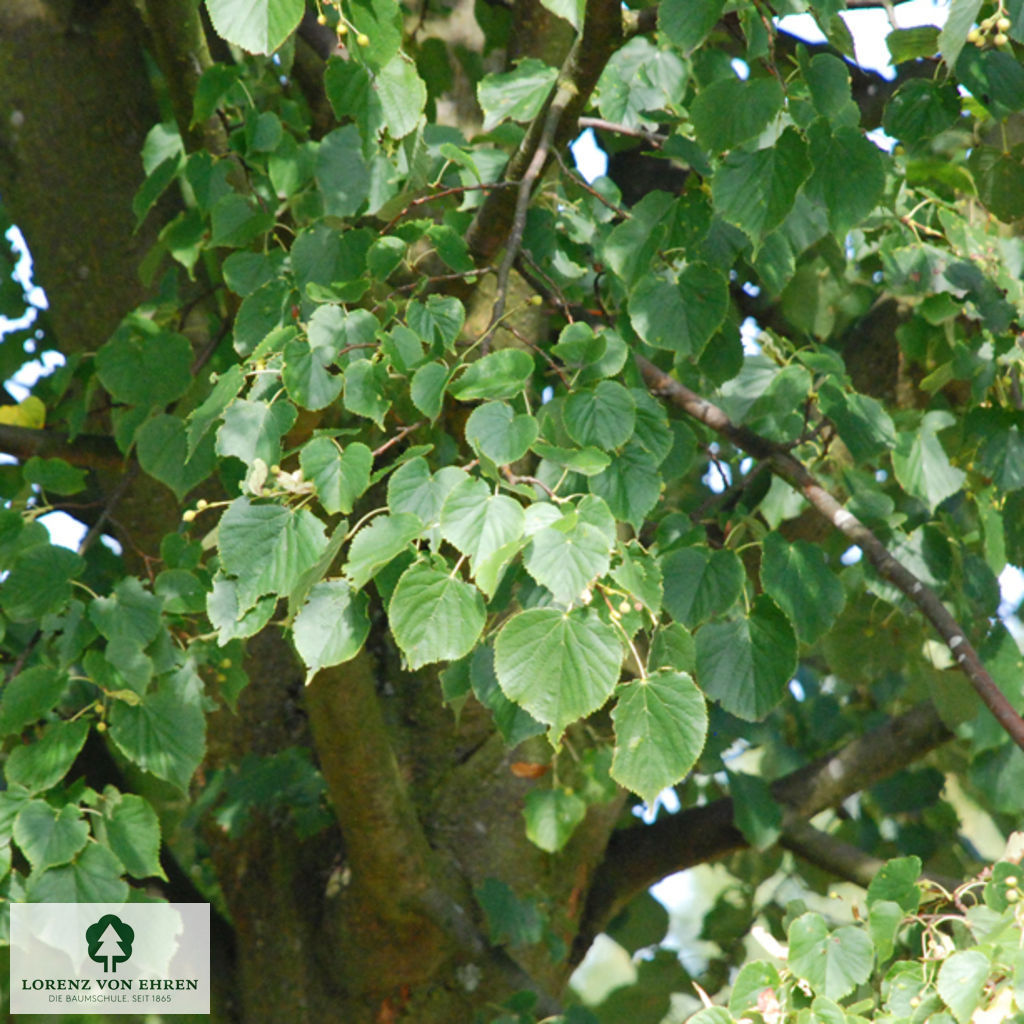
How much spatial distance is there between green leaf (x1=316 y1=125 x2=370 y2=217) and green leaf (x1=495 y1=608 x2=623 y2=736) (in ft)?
1.97

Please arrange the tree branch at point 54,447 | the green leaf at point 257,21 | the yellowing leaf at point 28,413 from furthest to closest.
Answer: the yellowing leaf at point 28,413
the tree branch at point 54,447
the green leaf at point 257,21

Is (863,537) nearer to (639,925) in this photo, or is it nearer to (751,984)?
(751,984)

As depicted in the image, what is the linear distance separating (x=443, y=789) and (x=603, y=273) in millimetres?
963

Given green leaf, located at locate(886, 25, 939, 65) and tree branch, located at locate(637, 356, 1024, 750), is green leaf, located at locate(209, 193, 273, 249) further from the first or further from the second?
green leaf, located at locate(886, 25, 939, 65)

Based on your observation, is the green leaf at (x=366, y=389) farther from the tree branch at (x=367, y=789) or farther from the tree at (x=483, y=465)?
the tree branch at (x=367, y=789)

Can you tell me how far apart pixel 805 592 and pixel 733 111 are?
49cm

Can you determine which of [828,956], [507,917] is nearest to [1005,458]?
[828,956]

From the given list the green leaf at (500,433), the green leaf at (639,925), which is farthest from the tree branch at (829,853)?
the green leaf at (500,433)

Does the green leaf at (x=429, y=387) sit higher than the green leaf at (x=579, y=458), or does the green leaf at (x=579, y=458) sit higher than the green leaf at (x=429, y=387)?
the green leaf at (x=429, y=387)

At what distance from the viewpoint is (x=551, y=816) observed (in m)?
1.87

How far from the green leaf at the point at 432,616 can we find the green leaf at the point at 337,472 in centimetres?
13

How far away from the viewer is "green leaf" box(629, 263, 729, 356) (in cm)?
123

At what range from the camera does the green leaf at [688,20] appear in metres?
1.06

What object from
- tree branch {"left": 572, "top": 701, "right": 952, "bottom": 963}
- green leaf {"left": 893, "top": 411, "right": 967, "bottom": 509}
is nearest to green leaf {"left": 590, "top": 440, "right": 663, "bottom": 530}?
green leaf {"left": 893, "top": 411, "right": 967, "bottom": 509}
